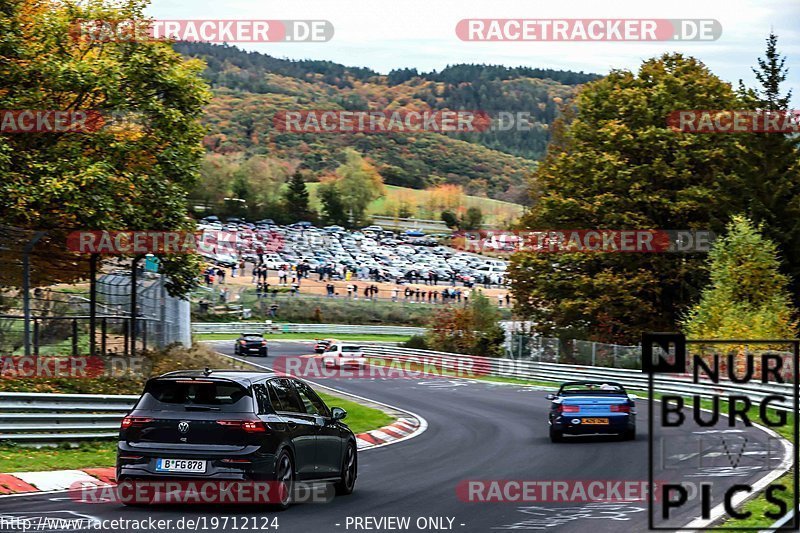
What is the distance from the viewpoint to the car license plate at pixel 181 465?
39.3ft

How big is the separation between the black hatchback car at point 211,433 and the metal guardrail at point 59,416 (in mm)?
6558

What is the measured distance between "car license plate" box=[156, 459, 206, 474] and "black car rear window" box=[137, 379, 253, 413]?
0.57m

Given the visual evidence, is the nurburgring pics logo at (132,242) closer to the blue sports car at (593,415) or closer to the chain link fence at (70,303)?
the chain link fence at (70,303)

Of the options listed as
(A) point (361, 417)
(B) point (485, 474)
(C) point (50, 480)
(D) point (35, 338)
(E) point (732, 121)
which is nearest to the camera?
(C) point (50, 480)

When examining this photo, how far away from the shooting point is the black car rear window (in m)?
12.3

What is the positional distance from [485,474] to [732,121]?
119 ft

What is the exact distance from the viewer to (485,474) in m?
17.0

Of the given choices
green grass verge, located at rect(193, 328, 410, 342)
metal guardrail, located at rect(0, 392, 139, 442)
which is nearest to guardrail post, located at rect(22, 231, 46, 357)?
metal guardrail, located at rect(0, 392, 139, 442)

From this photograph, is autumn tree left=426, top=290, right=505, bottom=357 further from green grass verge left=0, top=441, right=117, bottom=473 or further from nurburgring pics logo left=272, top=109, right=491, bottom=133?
green grass verge left=0, top=441, right=117, bottom=473

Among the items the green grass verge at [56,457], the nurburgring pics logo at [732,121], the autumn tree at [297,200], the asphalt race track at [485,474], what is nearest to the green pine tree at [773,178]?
the nurburgring pics logo at [732,121]

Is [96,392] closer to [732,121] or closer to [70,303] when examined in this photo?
[70,303]

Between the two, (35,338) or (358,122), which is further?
(358,122)

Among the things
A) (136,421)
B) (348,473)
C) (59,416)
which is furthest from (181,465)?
(59,416)

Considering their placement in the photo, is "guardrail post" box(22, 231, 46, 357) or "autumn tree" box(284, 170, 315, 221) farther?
"autumn tree" box(284, 170, 315, 221)
